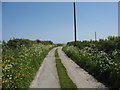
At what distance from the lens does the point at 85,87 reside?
7.39 metres

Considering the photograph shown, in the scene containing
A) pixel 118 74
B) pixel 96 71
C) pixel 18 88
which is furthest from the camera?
pixel 96 71

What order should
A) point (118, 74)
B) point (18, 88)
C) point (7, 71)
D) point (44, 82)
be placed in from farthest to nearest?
point (44, 82) → point (7, 71) → point (118, 74) → point (18, 88)

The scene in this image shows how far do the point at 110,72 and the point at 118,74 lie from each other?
0.76 m

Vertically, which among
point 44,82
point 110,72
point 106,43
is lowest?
point 44,82

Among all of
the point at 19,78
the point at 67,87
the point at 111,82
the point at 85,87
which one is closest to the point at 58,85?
the point at 67,87

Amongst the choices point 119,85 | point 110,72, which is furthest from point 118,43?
point 119,85

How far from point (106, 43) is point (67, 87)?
6.61 m

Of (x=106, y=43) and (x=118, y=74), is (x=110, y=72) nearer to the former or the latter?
(x=118, y=74)

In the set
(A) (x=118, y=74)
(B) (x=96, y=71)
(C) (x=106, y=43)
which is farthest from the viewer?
(C) (x=106, y=43)

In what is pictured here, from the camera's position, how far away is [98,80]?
27.8ft

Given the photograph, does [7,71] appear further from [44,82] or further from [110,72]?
[110,72]

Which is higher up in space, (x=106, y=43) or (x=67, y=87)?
(x=106, y=43)

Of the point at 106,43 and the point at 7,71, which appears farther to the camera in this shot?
the point at 106,43

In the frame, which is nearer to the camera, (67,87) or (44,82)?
(67,87)
